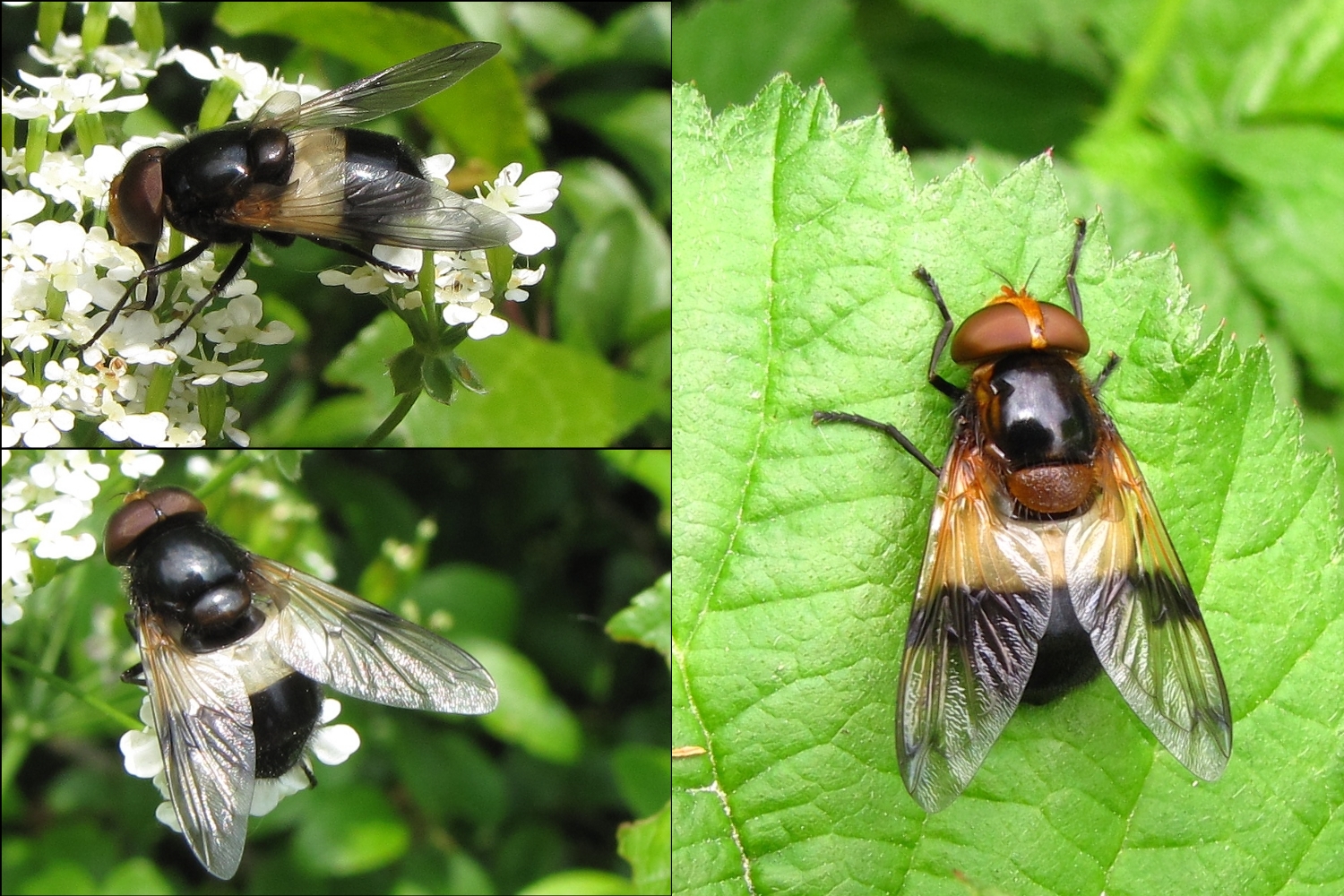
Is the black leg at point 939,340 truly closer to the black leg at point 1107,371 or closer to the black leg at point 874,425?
the black leg at point 874,425

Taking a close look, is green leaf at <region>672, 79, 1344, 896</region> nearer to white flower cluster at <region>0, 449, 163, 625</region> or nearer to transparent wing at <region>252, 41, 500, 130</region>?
transparent wing at <region>252, 41, 500, 130</region>

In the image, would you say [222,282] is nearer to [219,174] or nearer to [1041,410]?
[219,174]

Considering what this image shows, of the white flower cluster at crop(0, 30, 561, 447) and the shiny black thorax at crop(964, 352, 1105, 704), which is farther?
the shiny black thorax at crop(964, 352, 1105, 704)

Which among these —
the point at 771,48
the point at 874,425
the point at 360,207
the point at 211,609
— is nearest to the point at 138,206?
the point at 360,207

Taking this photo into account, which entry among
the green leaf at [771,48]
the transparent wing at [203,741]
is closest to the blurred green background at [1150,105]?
the green leaf at [771,48]

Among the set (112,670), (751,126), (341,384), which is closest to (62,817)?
(112,670)

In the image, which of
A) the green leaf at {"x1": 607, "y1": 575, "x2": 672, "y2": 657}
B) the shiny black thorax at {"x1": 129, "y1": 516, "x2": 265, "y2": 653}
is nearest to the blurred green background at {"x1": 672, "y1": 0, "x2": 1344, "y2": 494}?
the green leaf at {"x1": 607, "y1": 575, "x2": 672, "y2": 657}

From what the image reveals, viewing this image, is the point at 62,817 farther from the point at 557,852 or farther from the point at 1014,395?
the point at 1014,395
